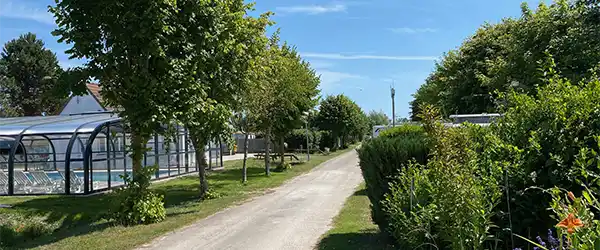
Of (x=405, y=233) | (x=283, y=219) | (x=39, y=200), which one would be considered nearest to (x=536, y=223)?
(x=405, y=233)

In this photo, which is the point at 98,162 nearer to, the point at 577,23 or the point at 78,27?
the point at 78,27

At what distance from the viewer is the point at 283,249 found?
787 cm

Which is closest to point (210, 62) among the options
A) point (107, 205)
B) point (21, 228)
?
point (107, 205)

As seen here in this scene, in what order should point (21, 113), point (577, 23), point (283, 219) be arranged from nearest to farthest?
point (283, 219) → point (577, 23) → point (21, 113)

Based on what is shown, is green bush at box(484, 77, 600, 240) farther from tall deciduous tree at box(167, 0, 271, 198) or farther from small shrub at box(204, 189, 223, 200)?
small shrub at box(204, 189, 223, 200)

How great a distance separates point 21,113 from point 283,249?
5187 cm

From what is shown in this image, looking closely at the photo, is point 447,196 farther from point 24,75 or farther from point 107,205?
point 24,75

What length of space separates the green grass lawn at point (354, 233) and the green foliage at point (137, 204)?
174 inches

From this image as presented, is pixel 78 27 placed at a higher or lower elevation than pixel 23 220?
higher

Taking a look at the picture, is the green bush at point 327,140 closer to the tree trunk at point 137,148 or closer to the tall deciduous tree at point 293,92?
the tall deciduous tree at point 293,92

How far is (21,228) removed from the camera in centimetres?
1123

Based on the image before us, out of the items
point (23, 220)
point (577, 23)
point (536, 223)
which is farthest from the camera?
point (577, 23)

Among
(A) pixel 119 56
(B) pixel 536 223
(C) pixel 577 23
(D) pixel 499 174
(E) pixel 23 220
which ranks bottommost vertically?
(E) pixel 23 220

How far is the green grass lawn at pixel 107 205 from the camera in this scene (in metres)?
9.32
